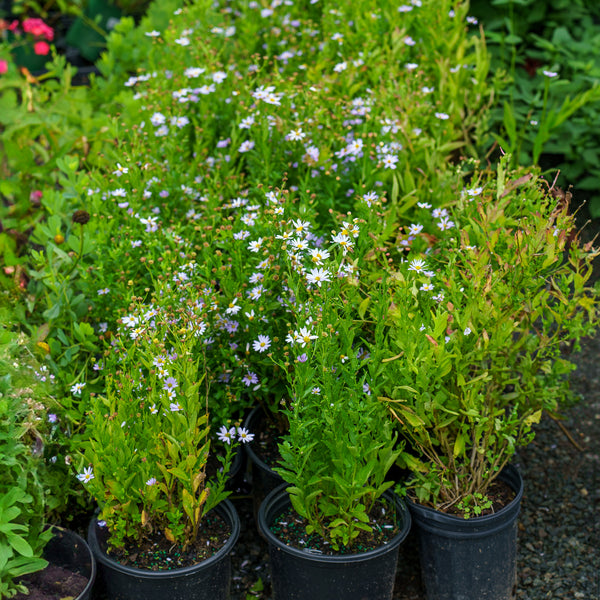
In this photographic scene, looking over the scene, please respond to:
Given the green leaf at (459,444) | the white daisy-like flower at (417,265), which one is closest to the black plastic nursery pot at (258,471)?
the green leaf at (459,444)

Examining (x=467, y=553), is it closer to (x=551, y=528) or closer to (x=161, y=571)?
(x=551, y=528)

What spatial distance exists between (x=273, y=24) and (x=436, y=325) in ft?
7.93

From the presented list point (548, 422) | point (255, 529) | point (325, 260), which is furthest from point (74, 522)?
point (548, 422)

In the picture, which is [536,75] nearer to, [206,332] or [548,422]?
[548,422]

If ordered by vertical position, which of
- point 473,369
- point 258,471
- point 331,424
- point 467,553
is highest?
point 331,424

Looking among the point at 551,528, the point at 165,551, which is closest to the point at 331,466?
the point at 165,551

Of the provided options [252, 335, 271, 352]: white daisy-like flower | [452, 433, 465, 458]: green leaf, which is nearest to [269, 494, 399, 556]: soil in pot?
[452, 433, 465, 458]: green leaf

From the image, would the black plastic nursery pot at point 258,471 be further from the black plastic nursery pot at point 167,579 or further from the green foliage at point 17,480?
the green foliage at point 17,480

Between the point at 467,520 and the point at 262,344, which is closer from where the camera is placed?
the point at 467,520

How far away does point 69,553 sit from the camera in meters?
2.20

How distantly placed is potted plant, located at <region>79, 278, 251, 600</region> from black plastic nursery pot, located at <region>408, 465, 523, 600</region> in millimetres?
593

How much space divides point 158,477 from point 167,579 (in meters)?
0.27

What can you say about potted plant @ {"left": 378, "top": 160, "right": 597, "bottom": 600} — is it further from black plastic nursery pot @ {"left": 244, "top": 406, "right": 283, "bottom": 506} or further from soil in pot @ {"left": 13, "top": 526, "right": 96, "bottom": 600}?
soil in pot @ {"left": 13, "top": 526, "right": 96, "bottom": 600}

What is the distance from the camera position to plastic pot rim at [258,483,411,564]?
6.68 feet
